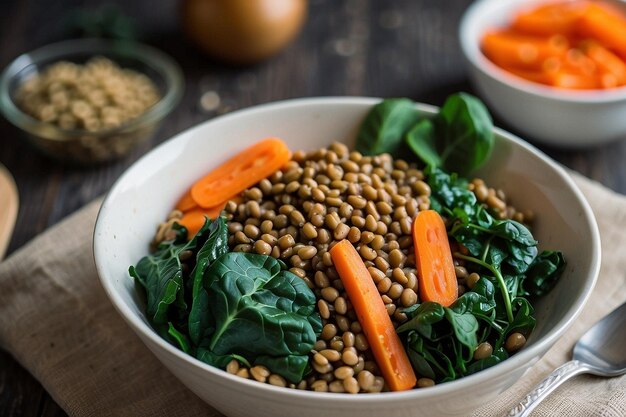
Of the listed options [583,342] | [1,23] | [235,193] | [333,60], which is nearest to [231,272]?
[235,193]

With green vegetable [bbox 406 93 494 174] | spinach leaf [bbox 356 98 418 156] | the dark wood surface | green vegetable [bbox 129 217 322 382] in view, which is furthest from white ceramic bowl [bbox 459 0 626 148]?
green vegetable [bbox 129 217 322 382]

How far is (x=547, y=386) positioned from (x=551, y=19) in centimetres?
251

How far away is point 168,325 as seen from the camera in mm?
2307

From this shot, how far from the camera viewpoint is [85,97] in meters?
3.81

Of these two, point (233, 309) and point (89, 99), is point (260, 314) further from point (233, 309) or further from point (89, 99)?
point (89, 99)

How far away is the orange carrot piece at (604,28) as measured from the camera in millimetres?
4016

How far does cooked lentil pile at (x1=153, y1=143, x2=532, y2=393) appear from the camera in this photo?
2.16 meters

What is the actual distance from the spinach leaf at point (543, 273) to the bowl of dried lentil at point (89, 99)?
2084 mm

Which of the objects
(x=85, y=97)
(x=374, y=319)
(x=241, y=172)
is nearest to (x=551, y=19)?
(x=241, y=172)

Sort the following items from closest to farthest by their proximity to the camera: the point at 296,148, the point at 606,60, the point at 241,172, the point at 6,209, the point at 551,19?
the point at 241,172 < the point at 296,148 < the point at 6,209 < the point at 606,60 < the point at 551,19

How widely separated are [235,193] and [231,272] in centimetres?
54

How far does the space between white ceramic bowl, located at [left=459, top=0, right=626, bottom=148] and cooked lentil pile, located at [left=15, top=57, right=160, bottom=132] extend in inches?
69.6

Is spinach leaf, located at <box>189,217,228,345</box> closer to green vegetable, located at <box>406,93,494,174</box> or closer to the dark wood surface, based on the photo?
green vegetable, located at <box>406,93,494,174</box>

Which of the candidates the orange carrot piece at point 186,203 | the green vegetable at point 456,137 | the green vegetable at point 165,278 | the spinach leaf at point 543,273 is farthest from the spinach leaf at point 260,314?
the green vegetable at point 456,137
